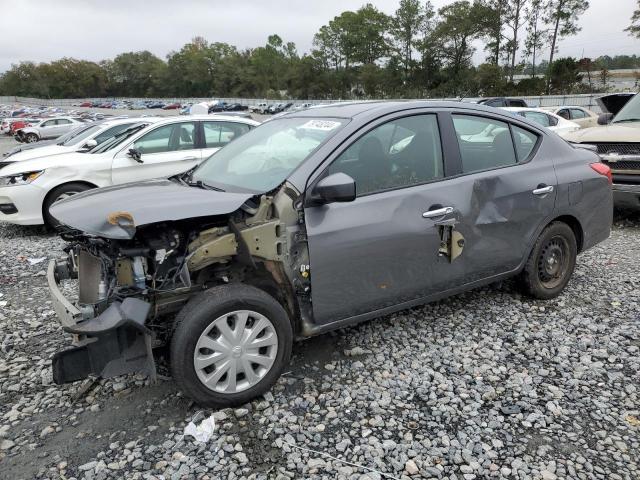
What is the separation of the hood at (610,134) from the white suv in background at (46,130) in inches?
1045

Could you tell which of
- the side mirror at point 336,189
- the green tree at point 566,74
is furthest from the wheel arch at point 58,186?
the green tree at point 566,74

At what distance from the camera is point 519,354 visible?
11.8 feet

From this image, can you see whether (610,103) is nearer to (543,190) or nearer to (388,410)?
(543,190)

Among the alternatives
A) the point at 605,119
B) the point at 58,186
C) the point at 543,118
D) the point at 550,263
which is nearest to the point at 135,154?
the point at 58,186

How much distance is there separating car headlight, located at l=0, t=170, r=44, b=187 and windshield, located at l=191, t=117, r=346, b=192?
437 cm

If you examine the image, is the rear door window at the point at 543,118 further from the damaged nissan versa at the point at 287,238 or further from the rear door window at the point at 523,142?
the damaged nissan versa at the point at 287,238

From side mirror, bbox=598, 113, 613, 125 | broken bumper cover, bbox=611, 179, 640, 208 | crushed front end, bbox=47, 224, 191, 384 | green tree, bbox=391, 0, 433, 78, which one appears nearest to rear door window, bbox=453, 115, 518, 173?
crushed front end, bbox=47, 224, 191, 384

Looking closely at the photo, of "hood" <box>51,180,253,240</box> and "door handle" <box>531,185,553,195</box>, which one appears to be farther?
"door handle" <box>531,185,553,195</box>

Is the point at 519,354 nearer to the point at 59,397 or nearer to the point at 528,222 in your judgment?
the point at 528,222

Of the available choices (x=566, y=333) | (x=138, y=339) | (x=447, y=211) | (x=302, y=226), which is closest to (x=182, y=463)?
(x=138, y=339)

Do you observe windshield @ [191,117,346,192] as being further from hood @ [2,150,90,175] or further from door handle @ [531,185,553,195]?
hood @ [2,150,90,175]

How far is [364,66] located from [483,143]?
3088 inches

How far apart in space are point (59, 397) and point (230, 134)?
19.2 feet

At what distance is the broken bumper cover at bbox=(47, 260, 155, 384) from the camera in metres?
2.59
